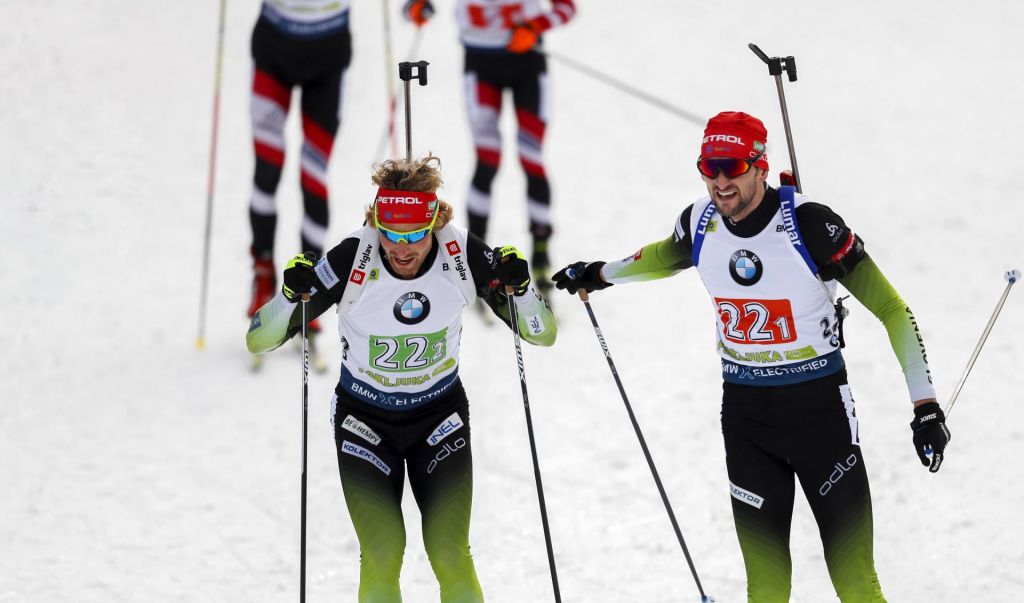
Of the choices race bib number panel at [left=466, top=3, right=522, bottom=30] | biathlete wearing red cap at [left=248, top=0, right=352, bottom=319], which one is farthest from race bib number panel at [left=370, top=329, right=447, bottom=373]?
race bib number panel at [left=466, top=3, right=522, bottom=30]

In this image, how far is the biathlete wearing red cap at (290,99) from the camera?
28.3ft

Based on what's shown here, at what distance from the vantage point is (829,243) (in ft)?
15.3

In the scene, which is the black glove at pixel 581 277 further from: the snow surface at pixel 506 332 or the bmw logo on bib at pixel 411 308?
the snow surface at pixel 506 332

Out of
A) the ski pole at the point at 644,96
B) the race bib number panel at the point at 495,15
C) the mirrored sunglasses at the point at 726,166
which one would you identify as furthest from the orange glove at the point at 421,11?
the mirrored sunglasses at the point at 726,166

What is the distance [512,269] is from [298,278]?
866mm

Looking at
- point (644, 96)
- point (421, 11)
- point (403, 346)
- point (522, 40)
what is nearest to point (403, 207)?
point (403, 346)

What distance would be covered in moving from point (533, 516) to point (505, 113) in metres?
8.52

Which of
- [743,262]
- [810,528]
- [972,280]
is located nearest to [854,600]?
[743,262]

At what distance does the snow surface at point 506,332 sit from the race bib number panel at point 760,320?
6.15 ft

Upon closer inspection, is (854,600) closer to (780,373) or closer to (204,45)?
(780,373)

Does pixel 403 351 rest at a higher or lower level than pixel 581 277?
lower

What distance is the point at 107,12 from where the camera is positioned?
1430 cm

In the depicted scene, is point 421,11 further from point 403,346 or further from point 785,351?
point 785,351

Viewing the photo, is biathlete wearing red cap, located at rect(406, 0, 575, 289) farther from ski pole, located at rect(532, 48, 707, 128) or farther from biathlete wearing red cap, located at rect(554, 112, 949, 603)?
biathlete wearing red cap, located at rect(554, 112, 949, 603)
